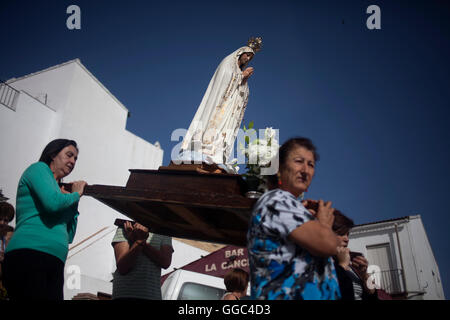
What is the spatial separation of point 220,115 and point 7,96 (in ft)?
52.5

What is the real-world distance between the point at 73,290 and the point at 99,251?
3646 mm

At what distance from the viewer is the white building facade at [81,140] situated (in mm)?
14297

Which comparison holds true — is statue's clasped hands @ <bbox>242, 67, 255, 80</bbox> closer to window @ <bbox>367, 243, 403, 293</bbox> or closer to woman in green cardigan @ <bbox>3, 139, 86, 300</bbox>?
woman in green cardigan @ <bbox>3, 139, 86, 300</bbox>

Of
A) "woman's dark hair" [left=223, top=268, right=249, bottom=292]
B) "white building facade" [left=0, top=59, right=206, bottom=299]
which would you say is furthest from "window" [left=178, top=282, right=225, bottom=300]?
"white building facade" [left=0, top=59, right=206, bottom=299]

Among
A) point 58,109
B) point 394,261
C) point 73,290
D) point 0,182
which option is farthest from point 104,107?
point 394,261

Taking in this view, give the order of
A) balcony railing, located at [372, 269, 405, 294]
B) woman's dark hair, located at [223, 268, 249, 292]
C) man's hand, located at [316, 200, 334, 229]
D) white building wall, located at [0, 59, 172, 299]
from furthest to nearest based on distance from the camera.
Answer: balcony railing, located at [372, 269, 405, 294] < white building wall, located at [0, 59, 172, 299] < woman's dark hair, located at [223, 268, 249, 292] < man's hand, located at [316, 200, 334, 229]

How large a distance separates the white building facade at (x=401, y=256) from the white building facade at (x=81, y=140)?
11.1 meters

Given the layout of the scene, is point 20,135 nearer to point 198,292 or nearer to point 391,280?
point 198,292

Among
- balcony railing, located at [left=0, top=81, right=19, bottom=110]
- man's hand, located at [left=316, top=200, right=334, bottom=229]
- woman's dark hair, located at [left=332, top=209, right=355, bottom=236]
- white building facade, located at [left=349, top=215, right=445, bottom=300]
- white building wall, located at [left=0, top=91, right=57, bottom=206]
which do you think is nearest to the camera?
man's hand, located at [left=316, top=200, right=334, bottom=229]

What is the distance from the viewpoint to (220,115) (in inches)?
144

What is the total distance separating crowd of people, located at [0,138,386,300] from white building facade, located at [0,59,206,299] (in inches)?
498

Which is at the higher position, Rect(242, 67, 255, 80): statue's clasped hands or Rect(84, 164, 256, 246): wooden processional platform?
Rect(242, 67, 255, 80): statue's clasped hands

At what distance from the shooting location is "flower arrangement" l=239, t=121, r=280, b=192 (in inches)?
84.9

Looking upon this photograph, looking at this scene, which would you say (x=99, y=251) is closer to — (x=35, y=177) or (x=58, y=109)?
(x=58, y=109)
